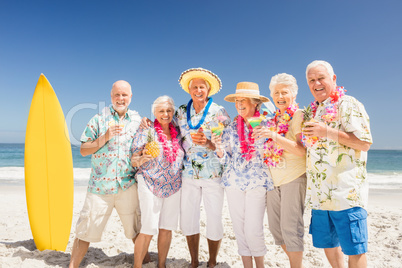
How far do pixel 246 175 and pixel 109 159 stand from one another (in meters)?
1.73

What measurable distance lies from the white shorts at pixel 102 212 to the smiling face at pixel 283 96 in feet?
6.98

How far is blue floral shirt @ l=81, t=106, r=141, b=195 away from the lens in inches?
133

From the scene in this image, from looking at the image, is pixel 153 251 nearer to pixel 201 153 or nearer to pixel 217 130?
pixel 201 153

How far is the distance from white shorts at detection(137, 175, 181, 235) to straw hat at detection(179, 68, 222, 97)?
1.52 metres

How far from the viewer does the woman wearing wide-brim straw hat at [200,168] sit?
11.6 ft

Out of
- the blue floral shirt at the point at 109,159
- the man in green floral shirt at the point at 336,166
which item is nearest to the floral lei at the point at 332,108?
the man in green floral shirt at the point at 336,166

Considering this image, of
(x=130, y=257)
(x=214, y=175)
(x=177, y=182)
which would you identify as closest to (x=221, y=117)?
(x=214, y=175)

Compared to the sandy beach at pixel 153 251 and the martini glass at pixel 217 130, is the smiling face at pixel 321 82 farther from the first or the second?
the sandy beach at pixel 153 251

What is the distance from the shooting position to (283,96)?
3.14 metres

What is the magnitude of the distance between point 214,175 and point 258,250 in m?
1.04

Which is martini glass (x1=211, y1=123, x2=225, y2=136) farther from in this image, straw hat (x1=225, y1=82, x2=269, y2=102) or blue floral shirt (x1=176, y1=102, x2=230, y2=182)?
straw hat (x1=225, y1=82, x2=269, y2=102)

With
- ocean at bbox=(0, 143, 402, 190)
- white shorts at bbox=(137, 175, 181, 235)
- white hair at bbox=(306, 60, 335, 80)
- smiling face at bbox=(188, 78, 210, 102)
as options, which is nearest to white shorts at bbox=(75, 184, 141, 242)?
white shorts at bbox=(137, 175, 181, 235)

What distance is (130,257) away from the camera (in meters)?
4.01

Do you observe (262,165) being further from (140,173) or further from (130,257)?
(130,257)
